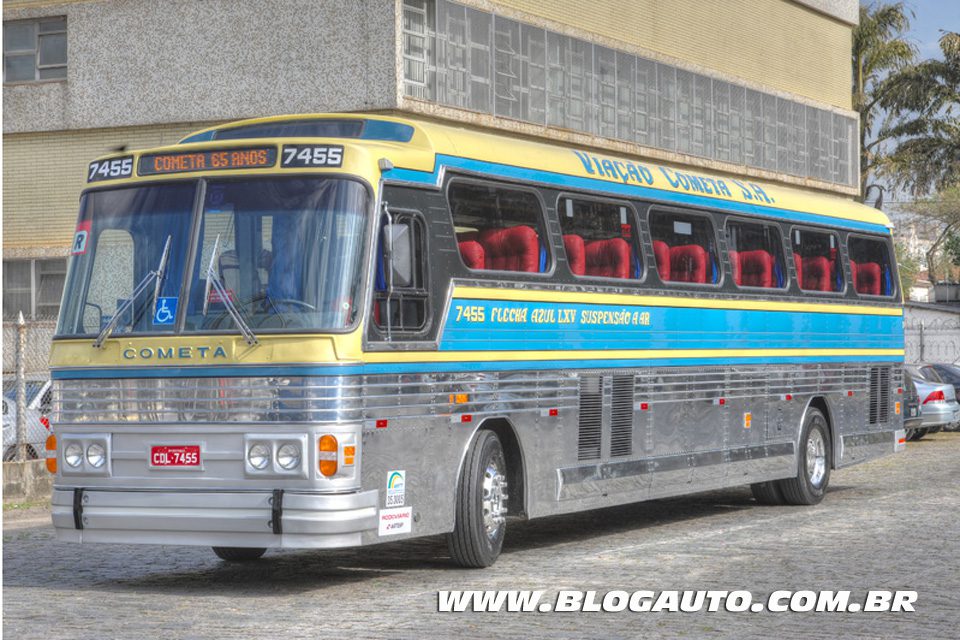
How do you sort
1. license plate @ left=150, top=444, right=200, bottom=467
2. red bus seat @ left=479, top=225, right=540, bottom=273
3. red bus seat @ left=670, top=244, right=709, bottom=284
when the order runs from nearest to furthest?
license plate @ left=150, top=444, right=200, bottom=467 < red bus seat @ left=479, top=225, right=540, bottom=273 < red bus seat @ left=670, top=244, right=709, bottom=284

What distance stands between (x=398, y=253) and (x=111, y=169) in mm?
2268

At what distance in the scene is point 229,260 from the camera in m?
11.1

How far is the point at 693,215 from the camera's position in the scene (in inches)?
635

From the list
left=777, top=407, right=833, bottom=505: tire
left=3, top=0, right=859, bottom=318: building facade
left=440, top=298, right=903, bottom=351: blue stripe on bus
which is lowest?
left=777, top=407, right=833, bottom=505: tire

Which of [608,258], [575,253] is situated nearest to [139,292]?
[575,253]

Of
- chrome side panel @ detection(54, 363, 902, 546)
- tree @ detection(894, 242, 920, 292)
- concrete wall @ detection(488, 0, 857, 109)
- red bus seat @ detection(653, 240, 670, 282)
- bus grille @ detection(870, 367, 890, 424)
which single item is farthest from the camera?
tree @ detection(894, 242, 920, 292)

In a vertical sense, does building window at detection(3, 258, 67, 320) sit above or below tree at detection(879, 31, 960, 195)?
below

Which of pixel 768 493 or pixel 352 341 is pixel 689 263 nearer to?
pixel 768 493

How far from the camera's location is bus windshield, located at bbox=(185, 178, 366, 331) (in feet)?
35.7

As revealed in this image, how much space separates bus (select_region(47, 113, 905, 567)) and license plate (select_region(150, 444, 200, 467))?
0.05 ft

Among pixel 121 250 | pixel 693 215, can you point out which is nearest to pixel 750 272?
pixel 693 215

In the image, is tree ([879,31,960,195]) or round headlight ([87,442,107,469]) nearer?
round headlight ([87,442,107,469])

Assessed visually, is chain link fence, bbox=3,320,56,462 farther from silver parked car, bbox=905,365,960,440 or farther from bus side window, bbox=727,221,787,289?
silver parked car, bbox=905,365,960,440

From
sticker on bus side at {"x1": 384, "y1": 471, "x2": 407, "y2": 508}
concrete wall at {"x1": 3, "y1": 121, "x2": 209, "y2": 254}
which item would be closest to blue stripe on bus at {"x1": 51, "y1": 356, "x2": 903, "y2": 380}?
sticker on bus side at {"x1": 384, "y1": 471, "x2": 407, "y2": 508}
